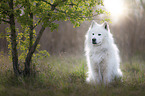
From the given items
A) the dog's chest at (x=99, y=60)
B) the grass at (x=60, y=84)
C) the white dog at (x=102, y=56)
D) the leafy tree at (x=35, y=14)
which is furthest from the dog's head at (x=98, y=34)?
the grass at (x=60, y=84)

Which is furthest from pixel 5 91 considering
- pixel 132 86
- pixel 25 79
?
pixel 132 86

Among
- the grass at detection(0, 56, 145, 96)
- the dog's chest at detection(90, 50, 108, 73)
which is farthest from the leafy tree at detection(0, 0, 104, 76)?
the dog's chest at detection(90, 50, 108, 73)

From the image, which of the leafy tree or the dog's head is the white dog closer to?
the dog's head

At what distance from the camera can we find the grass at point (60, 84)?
342cm

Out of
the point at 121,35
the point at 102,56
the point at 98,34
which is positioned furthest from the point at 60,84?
the point at 121,35

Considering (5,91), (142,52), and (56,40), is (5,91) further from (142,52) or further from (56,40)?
(142,52)

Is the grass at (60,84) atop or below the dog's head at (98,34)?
below

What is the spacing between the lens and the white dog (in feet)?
13.3

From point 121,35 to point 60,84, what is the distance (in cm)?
505

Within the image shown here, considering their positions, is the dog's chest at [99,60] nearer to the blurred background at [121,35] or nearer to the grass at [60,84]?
the grass at [60,84]

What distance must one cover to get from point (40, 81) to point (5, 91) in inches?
40.6

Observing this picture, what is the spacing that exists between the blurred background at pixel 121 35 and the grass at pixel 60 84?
911mm

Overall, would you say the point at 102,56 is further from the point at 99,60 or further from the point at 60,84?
the point at 60,84

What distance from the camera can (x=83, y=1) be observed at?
448cm
